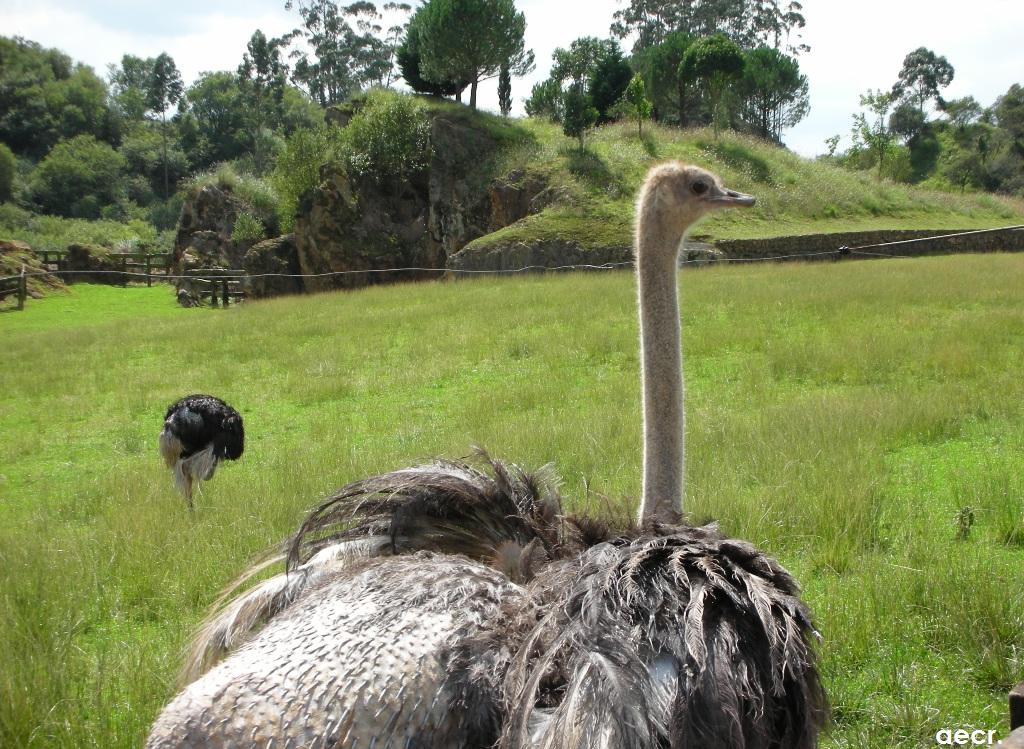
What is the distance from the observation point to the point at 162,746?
186 centimetres

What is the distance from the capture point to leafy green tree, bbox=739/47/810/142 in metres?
55.2

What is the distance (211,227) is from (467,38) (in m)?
15.0

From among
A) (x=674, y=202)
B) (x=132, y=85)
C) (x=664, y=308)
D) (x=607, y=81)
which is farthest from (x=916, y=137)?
(x=132, y=85)

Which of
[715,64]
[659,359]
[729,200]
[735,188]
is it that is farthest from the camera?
[715,64]

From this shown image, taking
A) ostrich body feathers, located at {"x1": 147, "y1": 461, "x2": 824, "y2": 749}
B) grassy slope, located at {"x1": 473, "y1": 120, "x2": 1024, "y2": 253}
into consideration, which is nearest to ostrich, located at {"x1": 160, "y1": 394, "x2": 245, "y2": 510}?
ostrich body feathers, located at {"x1": 147, "y1": 461, "x2": 824, "y2": 749}

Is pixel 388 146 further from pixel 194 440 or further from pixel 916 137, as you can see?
pixel 916 137

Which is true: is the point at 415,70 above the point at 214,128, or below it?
below

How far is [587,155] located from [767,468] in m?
28.3

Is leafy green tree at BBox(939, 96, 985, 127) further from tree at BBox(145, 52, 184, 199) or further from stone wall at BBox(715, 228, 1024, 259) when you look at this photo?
tree at BBox(145, 52, 184, 199)

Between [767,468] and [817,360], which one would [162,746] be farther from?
[817,360]

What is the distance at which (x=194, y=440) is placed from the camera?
269 inches

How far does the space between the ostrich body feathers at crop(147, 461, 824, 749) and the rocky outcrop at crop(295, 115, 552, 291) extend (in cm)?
3071

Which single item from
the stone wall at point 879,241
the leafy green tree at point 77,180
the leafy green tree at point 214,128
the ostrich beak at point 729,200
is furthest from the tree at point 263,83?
the ostrich beak at point 729,200

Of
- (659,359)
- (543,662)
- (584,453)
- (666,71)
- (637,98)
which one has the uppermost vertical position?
(666,71)
